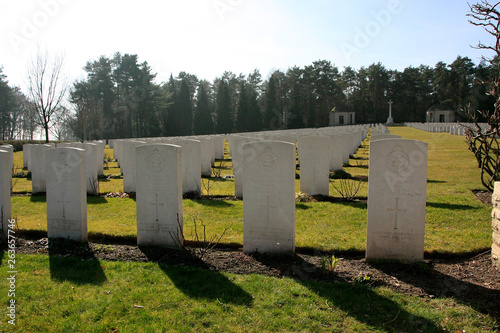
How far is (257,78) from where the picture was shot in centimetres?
6669

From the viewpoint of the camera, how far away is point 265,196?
5.20 metres

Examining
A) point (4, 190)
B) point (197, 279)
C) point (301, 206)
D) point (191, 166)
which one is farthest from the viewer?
point (191, 166)

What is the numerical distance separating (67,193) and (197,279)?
9.44 ft

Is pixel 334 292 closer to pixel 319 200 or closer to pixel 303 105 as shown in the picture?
pixel 319 200

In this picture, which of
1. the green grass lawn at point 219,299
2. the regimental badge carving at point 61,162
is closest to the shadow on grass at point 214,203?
the green grass lawn at point 219,299

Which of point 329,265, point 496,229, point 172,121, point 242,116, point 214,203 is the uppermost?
point 242,116

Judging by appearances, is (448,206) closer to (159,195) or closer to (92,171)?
(159,195)

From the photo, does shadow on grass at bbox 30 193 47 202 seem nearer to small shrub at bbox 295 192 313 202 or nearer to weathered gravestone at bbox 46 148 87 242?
weathered gravestone at bbox 46 148 87 242

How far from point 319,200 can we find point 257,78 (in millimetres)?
60864

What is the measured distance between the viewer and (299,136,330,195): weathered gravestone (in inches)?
337

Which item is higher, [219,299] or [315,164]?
[315,164]

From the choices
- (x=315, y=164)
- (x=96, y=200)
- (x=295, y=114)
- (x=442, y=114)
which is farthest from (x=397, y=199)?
(x=442, y=114)

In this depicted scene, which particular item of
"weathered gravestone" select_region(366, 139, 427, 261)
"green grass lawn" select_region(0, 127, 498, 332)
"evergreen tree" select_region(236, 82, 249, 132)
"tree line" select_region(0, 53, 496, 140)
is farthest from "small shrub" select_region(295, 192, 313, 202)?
"evergreen tree" select_region(236, 82, 249, 132)

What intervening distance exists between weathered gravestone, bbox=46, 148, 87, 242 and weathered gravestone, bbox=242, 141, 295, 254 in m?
2.71
